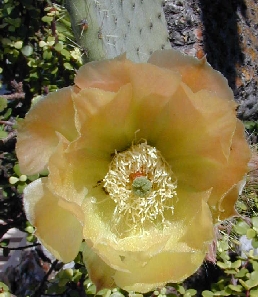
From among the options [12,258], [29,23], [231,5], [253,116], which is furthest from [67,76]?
[12,258]

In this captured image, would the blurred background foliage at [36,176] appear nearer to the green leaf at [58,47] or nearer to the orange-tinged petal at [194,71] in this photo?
the green leaf at [58,47]

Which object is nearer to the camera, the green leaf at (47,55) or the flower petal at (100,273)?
the flower petal at (100,273)

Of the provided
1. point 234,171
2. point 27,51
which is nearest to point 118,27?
point 234,171

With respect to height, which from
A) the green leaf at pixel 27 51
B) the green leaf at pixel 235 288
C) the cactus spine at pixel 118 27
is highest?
the cactus spine at pixel 118 27

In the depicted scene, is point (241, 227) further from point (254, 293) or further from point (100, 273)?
point (100, 273)

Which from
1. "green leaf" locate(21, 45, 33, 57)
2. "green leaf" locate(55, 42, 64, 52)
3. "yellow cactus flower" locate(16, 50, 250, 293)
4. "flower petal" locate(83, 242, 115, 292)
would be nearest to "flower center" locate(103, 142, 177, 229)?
"yellow cactus flower" locate(16, 50, 250, 293)

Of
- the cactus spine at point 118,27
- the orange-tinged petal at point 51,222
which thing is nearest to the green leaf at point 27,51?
the cactus spine at point 118,27

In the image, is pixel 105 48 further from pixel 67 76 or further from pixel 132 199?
pixel 67 76

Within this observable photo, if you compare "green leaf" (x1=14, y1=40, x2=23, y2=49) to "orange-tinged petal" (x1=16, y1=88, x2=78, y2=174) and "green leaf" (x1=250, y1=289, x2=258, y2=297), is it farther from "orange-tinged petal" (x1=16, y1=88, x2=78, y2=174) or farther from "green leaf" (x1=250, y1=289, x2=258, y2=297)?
"green leaf" (x1=250, y1=289, x2=258, y2=297)
